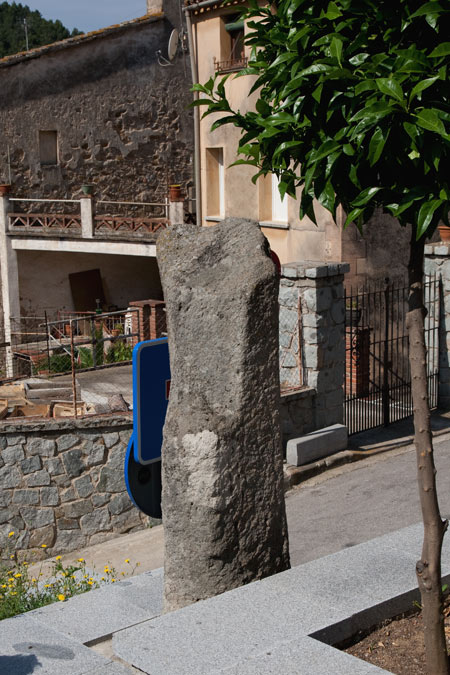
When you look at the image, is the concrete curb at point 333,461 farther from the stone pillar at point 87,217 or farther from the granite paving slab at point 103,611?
the stone pillar at point 87,217

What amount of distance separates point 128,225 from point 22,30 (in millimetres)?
31968

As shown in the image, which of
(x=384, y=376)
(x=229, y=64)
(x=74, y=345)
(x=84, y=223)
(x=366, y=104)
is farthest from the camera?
(x=84, y=223)

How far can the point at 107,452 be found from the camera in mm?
8570

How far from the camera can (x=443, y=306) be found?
438 inches

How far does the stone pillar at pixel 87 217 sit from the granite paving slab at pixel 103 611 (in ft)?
54.9

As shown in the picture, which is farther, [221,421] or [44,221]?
[44,221]

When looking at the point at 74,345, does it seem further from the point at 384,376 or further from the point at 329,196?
the point at 329,196

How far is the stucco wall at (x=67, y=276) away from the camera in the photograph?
22.5 m

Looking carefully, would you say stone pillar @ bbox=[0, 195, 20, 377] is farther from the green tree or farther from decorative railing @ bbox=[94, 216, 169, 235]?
the green tree

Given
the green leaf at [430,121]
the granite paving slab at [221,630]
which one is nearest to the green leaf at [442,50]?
Answer: the green leaf at [430,121]

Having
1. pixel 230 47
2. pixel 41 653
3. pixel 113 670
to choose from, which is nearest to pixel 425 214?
pixel 113 670

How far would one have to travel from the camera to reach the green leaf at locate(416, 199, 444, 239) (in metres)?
3.24

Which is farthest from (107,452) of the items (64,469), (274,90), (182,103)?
(182,103)

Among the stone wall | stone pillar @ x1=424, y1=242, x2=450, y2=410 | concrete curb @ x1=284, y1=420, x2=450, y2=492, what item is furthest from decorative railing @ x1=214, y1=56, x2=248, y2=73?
the stone wall
